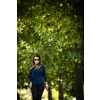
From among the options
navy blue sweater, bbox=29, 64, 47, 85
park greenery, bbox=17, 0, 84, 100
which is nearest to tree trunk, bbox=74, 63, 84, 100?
park greenery, bbox=17, 0, 84, 100

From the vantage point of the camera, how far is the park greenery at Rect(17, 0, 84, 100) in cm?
730

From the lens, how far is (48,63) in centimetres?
983

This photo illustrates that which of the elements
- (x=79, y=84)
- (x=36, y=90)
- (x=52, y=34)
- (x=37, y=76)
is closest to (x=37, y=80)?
(x=37, y=76)

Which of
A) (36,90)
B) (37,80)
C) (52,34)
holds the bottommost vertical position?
(36,90)

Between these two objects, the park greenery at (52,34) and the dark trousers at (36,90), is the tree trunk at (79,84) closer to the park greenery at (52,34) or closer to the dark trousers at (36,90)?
the park greenery at (52,34)

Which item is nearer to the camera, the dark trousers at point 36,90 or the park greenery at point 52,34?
the dark trousers at point 36,90

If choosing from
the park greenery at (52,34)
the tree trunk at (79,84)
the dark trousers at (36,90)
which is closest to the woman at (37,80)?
the dark trousers at (36,90)

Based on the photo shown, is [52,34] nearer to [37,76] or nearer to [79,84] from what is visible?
[79,84]

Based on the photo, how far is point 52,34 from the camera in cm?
895

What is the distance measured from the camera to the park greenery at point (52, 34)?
24.0 ft

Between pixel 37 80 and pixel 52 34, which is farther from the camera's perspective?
pixel 52 34
